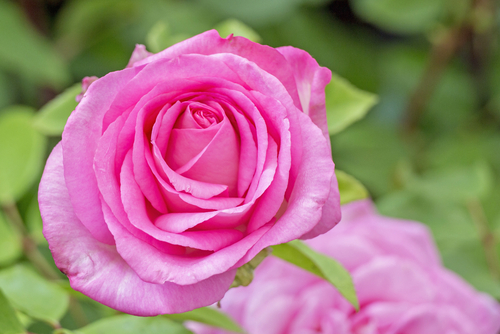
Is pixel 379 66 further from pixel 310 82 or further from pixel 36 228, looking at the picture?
pixel 310 82

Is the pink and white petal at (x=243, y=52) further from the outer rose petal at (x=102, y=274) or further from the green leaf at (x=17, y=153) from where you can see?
the green leaf at (x=17, y=153)

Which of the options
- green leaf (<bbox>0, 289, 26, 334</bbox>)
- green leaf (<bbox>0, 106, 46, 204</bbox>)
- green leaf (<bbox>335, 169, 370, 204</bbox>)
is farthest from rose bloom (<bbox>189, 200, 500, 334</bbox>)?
green leaf (<bbox>0, 106, 46, 204</bbox>)

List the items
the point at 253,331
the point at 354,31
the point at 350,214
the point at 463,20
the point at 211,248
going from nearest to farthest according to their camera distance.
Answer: the point at 211,248 → the point at 253,331 → the point at 350,214 → the point at 463,20 → the point at 354,31

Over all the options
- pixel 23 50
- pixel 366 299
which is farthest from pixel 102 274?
pixel 23 50

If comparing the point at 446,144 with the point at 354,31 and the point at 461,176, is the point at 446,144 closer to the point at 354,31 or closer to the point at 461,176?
the point at 461,176

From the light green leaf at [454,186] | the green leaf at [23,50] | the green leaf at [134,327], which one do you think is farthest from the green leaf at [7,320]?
the green leaf at [23,50]

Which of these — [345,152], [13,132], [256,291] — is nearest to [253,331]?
[256,291]
